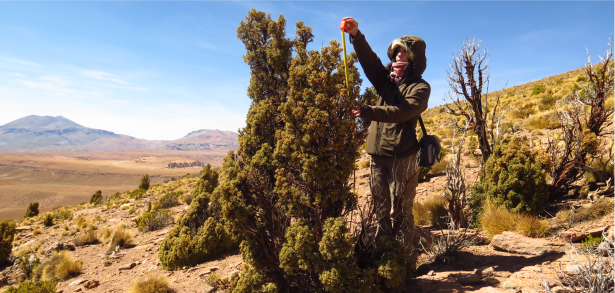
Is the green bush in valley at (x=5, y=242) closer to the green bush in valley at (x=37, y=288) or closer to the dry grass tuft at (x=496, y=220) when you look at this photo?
the green bush in valley at (x=37, y=288)

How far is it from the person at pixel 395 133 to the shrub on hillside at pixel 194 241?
378cm

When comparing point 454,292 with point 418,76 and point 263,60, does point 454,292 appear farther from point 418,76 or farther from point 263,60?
point 263,60

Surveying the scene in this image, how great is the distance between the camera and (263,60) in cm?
390

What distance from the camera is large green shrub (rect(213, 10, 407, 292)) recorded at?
266 centimetres

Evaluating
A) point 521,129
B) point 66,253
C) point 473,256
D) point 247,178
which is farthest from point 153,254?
point 521,129

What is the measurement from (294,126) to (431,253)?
261 centimetres

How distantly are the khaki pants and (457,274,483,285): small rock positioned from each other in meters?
0.64

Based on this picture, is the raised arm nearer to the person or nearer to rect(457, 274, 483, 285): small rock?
the person

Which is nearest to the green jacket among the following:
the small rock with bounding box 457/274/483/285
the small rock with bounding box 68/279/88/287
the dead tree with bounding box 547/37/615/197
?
the small rock with bounding box 457/274/483/285

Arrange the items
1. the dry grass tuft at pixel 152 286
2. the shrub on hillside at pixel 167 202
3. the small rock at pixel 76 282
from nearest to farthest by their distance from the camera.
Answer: the dry grass tuft at pixel 152 286
the small rock at pixel 76 282
the shrub on hillside at pixel 167 202

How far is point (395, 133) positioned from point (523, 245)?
2.53m

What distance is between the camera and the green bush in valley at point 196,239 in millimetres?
6070

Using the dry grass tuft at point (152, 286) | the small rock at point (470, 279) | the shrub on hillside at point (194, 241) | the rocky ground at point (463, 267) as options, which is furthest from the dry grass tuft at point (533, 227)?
the dry grass tuft at point (152, 286)

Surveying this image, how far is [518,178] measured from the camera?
469cm
